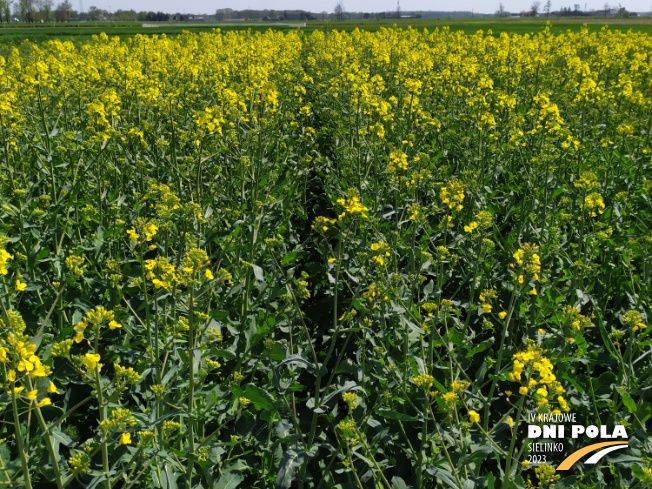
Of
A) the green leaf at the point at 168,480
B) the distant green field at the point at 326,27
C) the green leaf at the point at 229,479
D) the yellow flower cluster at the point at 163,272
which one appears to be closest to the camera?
the green leaf at the point at 168,480

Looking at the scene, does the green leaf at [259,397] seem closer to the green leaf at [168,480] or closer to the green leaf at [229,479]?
the green leaf at [229,479]

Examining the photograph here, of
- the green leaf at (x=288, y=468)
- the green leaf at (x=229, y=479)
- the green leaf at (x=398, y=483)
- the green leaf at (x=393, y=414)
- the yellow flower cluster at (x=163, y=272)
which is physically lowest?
the green leaf at (x=229, y=479)

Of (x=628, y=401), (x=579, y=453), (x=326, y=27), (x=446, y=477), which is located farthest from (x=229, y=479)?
(x=326, y=27)

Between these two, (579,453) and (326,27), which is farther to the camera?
(326,27)

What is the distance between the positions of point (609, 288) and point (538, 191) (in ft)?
3.13

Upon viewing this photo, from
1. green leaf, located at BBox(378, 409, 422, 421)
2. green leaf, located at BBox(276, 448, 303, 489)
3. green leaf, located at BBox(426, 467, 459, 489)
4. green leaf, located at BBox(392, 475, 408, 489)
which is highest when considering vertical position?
green leaf, located at BBox(378, 409, 422, 421)

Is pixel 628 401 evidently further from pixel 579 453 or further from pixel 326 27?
pixel 326 27

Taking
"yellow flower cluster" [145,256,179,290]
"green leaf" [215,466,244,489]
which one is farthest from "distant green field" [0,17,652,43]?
"green leaf" [215,466,244,489]

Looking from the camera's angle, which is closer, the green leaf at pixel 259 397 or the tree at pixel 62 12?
the green leaf at pixel 259 397

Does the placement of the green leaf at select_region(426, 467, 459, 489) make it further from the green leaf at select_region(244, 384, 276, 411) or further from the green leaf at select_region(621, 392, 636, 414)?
the green leaf at select_region(621, 392, 636, 414)

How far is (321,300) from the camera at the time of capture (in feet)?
14.5

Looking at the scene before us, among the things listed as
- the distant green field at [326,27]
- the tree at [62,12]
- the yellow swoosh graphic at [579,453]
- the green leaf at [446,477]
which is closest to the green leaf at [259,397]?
the green leaf at [446,477]

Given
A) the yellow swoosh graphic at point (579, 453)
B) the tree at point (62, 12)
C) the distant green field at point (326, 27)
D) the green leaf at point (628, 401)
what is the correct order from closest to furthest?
the green leaf at point (628, 401), the yellow swoosh graphic at point (579, 453), the distant green field at point (326, 27), the tree at point (62, 12)

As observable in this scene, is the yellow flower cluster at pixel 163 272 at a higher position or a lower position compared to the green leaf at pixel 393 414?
higher
